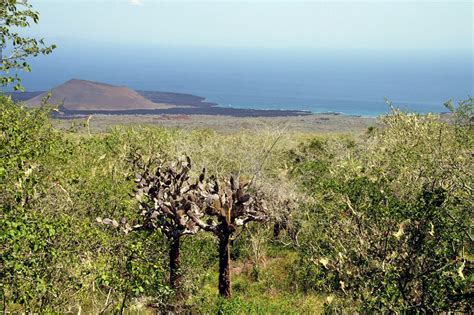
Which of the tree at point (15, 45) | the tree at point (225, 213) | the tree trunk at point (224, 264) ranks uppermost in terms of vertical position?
the tree at point (15, 45)

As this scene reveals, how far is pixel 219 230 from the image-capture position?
19.7 metres

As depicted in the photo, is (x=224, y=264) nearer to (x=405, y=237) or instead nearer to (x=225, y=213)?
(x=225, y=213)

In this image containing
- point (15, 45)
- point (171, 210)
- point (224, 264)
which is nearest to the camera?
point (15, 45)

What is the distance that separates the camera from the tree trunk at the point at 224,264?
65.6 ft

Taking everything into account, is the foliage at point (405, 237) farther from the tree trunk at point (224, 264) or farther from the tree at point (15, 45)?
the tree at point (15, 45)

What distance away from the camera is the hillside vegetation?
11977 mm

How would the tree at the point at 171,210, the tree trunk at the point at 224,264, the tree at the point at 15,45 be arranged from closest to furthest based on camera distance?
the tree at the point at 15,45, the tree at the point at 171,210, the tree trunk at the point at 224,264

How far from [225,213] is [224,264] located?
238 cm

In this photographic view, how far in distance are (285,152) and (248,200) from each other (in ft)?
96.3

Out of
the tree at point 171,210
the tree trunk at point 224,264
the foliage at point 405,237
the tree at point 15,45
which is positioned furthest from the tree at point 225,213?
the tree at point 15,45

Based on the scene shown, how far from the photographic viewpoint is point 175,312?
62.5ft

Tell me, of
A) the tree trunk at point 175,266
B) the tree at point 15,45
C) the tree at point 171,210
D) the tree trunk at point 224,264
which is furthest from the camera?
the tree trunk at point 224,264

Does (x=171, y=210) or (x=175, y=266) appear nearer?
(x=175, y=266)

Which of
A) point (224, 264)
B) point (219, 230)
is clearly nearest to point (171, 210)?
point (219, 230)
